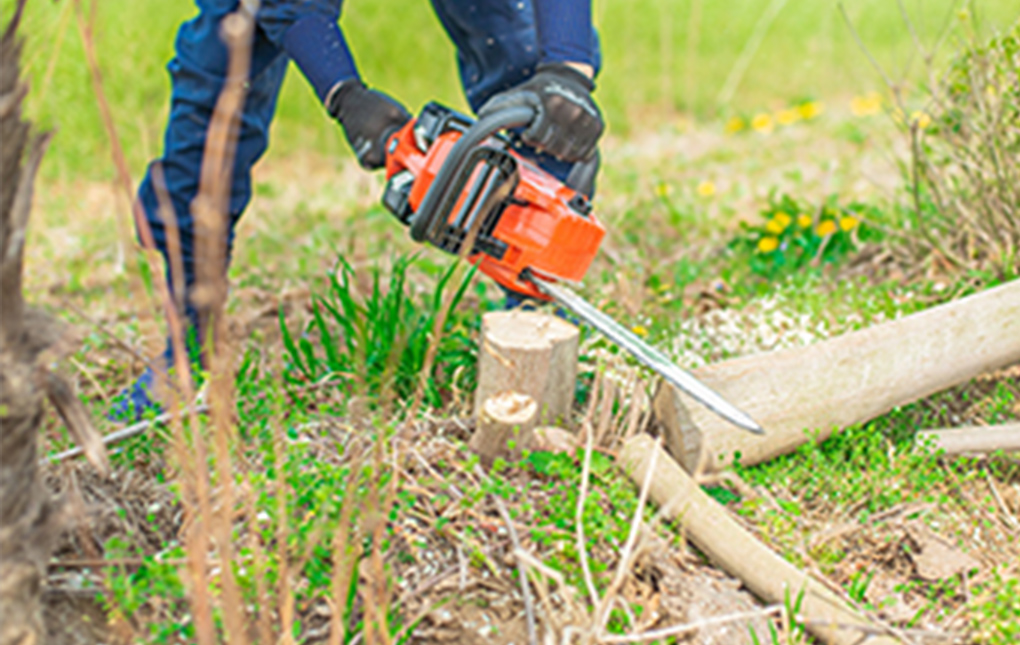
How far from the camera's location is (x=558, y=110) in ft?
6.98

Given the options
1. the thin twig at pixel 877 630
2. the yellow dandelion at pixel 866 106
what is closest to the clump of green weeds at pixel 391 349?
the thin twig at pixel 877 630

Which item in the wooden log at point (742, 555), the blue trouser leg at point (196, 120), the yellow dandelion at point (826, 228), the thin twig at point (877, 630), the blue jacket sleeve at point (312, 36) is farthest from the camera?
the yellow dandelion at point (826, 228)

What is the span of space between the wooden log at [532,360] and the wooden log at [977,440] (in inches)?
34.7

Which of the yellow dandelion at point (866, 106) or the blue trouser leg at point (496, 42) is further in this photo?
the yellow dandelion at point (866, 106)

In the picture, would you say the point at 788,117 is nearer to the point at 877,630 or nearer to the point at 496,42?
the point at 496,42

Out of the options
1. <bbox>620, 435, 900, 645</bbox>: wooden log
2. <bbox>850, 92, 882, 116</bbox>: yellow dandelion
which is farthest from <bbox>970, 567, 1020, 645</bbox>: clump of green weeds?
<bbox>850, 92, 882, 116</bbox>: yellow dandelion

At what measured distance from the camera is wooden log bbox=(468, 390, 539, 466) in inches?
77.2

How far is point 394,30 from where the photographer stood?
660 centimetres

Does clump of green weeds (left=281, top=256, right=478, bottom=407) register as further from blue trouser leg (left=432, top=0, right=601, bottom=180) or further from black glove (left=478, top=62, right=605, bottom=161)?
blue trouser leg (left=432, top=0, right=601, bottom=180)

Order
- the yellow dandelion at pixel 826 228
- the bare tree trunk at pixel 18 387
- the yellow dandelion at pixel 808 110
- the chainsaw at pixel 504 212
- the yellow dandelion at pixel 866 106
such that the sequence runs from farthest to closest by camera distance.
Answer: the yellow dandelion at pixel 866 106 < the yellow dandelion at pixel 808 110 < the yellow dandelion at pixel 826 228 < the chainsaw at pixel 504 212 < the bare tree trunk at pixel 18 387

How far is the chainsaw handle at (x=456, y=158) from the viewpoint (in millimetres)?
2053

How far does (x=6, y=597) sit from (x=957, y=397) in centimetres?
243

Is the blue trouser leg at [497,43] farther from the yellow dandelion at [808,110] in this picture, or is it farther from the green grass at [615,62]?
the yellow dandelion at [808,110]

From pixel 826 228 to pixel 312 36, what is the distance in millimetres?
2134
